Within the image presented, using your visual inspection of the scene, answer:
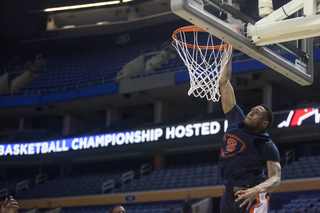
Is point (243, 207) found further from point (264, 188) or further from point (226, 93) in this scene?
point (226, 93)

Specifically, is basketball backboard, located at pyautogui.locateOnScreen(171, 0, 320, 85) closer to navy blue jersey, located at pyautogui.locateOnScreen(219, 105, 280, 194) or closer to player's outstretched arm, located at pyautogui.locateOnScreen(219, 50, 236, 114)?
player's outstretched arm, located at pyautogui.locateOnScreen(219, 50, 236, 114)

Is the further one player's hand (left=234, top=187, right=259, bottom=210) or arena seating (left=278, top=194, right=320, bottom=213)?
arena seating (left=278, top=194, right=320, bottom=213)

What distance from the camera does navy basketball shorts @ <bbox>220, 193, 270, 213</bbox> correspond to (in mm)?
2996

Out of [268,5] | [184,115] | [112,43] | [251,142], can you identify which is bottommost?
[251,142]

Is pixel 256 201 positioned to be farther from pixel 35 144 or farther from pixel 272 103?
pixel 35 144

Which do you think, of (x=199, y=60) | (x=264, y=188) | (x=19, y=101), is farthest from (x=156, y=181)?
(x=264, y=188)

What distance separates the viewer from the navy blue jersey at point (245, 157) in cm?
304

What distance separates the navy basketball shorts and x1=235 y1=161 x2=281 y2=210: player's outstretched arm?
0.19ft

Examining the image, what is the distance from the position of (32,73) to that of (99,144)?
809 cm

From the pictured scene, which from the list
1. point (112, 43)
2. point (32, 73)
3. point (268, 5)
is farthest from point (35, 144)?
point (268, 5)

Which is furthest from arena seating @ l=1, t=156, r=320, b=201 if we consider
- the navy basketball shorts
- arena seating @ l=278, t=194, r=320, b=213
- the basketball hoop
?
the navy basketball shorts

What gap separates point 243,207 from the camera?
118 inches

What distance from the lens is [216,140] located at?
16875 mm

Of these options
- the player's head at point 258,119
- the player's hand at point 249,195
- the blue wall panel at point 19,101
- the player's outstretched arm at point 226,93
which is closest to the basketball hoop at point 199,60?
the player's outstretched arm at point 226,93
